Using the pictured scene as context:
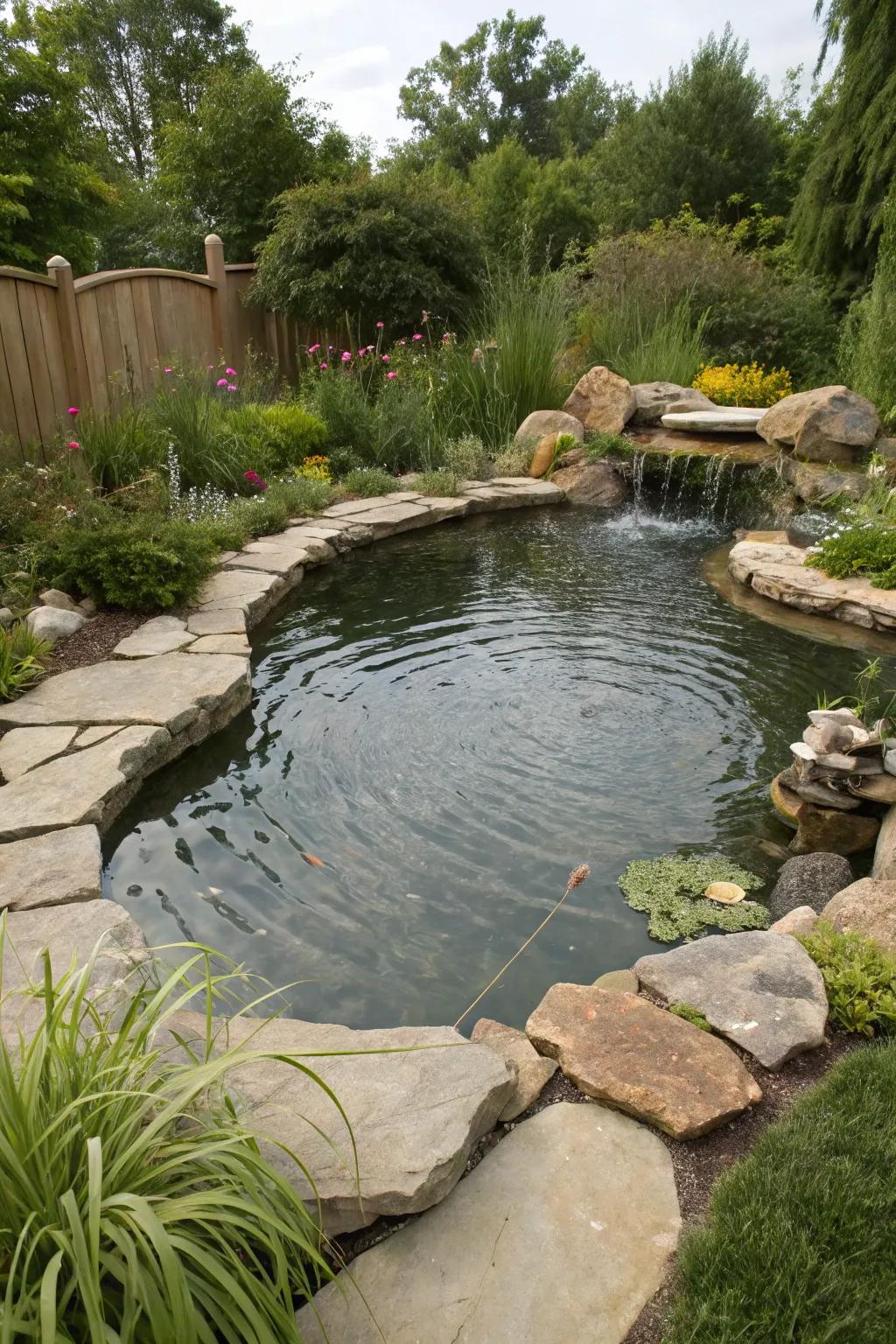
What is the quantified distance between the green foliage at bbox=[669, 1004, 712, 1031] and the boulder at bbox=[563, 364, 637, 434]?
6.84 metres

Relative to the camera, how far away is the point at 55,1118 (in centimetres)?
117

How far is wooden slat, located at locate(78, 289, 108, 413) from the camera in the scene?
6391 mm

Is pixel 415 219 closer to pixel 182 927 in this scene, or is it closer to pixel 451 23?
pixel 182 927

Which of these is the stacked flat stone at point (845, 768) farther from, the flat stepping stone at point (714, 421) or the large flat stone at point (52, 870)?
the flat stepping stone at point (714, 421)

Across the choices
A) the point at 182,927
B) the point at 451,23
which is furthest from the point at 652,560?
the point at 451,23

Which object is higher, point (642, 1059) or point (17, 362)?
point (17, 362)

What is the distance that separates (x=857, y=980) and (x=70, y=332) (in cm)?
647

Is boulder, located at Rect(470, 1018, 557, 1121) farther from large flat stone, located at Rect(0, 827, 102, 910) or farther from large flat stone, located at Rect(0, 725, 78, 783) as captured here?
large flat stone, located at Rect(0, 725, 78, 783)

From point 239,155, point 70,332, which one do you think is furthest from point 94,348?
point 239,155

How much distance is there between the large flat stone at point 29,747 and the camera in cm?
290

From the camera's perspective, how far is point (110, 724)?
10.5ft

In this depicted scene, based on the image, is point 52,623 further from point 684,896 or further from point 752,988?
point 752,988

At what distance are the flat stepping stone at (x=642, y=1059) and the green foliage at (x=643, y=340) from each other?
8.40 m

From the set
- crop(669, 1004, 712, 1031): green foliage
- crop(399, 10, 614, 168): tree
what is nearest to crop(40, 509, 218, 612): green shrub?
crop(669, 1004, 712, 1031): green foliage
